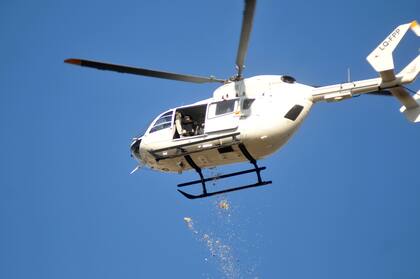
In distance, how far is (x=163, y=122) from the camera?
2125 cm

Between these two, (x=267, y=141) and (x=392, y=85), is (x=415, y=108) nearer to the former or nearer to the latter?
(x=392, y=85)

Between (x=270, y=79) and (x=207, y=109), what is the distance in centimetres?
169

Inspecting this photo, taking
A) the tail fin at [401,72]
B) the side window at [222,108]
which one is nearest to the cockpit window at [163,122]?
the side window at [222,108]

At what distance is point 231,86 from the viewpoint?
20625mm

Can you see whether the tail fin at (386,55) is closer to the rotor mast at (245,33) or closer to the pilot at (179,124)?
A: the rotor mast at (245,33)

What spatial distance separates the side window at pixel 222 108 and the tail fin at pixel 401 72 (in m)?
3.40

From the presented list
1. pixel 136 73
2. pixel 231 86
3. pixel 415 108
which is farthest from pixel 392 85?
pixel 136 73

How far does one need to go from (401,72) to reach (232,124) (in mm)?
4090

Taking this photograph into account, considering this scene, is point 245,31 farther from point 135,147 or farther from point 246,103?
point 135,147

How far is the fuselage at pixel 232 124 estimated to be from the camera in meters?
19.7

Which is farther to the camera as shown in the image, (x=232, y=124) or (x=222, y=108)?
(x=222, y=108)

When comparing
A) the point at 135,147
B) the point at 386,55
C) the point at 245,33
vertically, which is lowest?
the point at 135,147

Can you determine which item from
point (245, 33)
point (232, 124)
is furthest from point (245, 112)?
point (245, 33)

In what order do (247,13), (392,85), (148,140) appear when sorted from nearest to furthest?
(247,13) < (392,85) < (148,140)
